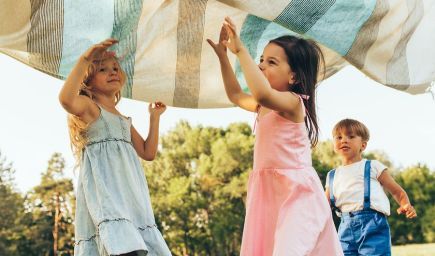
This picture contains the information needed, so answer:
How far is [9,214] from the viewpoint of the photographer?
38.4 metres

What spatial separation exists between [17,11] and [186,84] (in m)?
1.10

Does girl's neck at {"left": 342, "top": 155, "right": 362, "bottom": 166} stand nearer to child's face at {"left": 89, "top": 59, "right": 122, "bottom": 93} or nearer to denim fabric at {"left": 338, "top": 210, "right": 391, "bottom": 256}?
denim fabric at {"left": 338, "top": 210, "right": 391, "bottom": 256}

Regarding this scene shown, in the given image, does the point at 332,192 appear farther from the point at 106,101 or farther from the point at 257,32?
the point at 106,101

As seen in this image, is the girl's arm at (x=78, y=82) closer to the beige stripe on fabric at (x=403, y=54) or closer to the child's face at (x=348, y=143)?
the beige stripe on fabric at (x=403, y=54)

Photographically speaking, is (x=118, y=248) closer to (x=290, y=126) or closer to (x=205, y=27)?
(x=290, y=126)

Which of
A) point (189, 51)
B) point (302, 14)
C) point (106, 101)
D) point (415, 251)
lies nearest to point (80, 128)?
point (106, 101)

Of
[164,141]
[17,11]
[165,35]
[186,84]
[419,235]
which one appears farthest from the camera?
[419,235]

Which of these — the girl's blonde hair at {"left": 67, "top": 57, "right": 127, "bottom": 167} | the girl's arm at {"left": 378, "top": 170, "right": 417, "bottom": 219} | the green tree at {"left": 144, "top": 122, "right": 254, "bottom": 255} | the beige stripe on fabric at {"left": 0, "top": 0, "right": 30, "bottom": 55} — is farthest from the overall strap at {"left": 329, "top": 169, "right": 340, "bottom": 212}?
the green tree at {"left": 144, "top": 122, "right": 254, "bottom": 255}

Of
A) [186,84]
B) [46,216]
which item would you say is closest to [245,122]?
[46,216]

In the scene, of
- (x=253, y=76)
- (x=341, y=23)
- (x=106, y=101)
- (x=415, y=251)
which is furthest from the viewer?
(x=415, y=251)

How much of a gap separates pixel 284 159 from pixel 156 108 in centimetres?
93

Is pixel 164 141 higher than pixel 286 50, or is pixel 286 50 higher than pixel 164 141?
pixel 164 141

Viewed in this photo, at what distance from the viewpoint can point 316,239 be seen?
8.94 ft

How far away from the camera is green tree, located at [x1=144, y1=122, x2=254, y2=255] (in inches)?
1395
